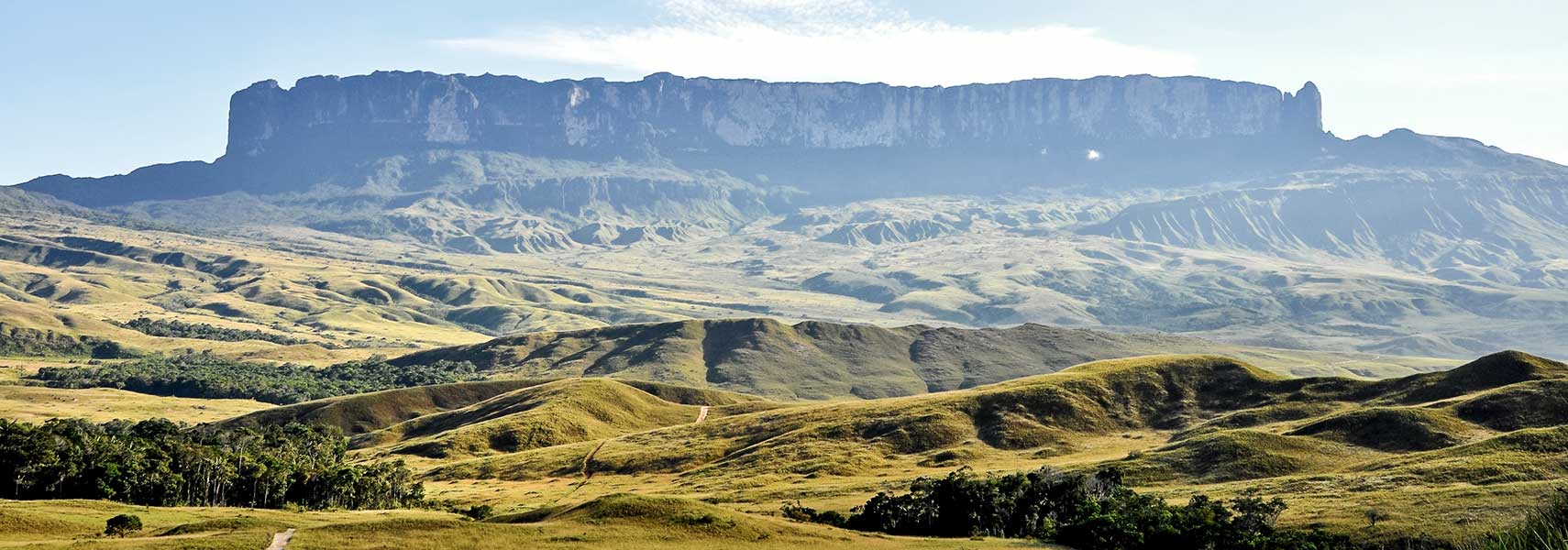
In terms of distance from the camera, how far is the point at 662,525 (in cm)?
9081

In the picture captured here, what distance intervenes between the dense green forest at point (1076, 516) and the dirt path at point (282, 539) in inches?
1877

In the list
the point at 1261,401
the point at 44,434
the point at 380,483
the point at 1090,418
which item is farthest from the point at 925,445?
the point at 44,434

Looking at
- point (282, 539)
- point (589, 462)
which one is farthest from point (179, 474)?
point (589, 462)

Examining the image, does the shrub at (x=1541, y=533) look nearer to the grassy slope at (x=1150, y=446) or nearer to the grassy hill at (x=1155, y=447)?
the grassy hill at (x=1155, y=447)

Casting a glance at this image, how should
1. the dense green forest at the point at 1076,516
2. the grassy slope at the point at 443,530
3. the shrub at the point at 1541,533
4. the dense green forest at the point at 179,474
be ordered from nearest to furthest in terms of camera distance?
the shrub at the point at 1541,533 < the grassy slope at the point at 443,530 < the dense green forest at the point at 1076,516 < the dense green forest at the point at 179,474

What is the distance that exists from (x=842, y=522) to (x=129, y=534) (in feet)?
200

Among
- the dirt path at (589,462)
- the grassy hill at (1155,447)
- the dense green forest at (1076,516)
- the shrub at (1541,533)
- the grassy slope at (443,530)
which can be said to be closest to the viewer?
the shrub at (1541,533)

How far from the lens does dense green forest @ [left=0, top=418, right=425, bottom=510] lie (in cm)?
11700

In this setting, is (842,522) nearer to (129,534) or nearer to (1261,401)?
(129,534)

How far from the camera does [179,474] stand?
122250mm

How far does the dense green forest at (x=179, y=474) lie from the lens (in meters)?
117

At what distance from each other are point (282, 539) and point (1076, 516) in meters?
66.0

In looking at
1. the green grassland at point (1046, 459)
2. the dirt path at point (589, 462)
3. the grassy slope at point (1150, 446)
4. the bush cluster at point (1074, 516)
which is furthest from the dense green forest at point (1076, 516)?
the dirt path at point (589, 462)

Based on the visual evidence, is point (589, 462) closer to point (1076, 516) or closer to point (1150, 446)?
point (1150, 446)
